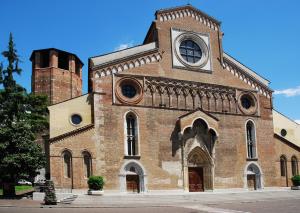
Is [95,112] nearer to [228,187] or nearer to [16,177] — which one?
[16,177]

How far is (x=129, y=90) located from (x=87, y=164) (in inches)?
272

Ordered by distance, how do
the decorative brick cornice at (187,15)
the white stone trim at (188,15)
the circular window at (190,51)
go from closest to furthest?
the decorative brick cornice at (187,15) < the white stone trim at (188,15) < the circular window at (190,51)

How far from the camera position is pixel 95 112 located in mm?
30219

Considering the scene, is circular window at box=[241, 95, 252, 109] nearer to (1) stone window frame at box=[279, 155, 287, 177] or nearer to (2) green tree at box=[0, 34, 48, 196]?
(1) stone window frame at box=[279, 155, 287, 177]

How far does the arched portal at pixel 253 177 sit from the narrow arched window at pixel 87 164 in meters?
14.1

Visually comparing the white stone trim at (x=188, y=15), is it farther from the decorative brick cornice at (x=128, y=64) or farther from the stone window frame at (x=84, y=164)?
the stone window frame at (x=84, y=164)

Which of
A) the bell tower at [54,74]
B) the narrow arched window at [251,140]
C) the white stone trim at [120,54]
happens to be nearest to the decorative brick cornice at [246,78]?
the narrow arched window at [251,140]

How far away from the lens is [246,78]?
37344mm

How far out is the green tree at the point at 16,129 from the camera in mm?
26781

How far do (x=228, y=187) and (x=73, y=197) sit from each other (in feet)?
45.8

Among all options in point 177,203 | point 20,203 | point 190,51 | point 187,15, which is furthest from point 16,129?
point 187,15

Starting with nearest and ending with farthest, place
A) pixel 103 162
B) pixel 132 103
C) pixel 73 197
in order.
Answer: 1. pixel 73 197
2. pixel 103 162
3. pixel 132 103

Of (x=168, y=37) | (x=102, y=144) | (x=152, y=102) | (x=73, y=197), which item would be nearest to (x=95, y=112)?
(x=102, y=144)

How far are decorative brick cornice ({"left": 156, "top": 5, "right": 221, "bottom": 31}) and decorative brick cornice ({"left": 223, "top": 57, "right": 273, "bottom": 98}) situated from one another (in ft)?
12.2
